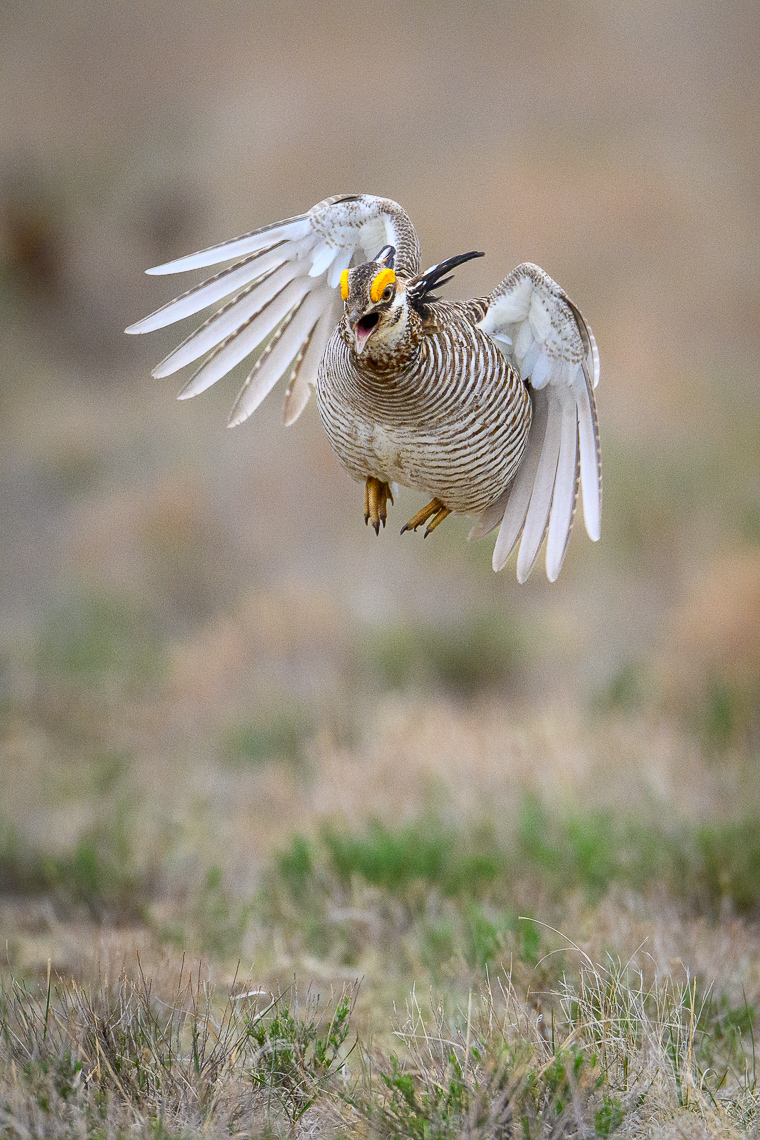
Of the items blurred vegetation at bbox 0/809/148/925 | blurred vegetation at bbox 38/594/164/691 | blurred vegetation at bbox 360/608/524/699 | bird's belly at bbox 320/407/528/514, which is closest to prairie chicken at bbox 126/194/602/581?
bird's belly at bbox 320/407/528/514

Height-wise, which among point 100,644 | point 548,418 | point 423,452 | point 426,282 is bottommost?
point 100,644

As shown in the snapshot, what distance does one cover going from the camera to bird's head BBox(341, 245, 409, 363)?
2832 millimetres

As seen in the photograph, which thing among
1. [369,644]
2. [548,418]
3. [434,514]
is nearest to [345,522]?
[369,644]

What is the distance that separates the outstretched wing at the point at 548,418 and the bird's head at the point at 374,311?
56 centimetres

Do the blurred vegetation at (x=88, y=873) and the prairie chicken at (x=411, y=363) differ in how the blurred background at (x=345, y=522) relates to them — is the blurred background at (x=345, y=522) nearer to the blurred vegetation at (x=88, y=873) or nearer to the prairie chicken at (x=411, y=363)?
the blurred vegetation at (x=88, y=873)

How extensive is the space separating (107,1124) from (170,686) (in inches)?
391

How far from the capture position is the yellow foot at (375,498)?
10.8ft

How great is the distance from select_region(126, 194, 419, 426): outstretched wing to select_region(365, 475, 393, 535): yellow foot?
1.22 ft

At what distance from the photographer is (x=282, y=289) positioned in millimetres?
3570

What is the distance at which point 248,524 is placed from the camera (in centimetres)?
1745

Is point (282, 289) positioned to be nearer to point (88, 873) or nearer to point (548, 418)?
point (548, 418)

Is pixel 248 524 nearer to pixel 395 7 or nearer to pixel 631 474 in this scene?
pixel 631 474

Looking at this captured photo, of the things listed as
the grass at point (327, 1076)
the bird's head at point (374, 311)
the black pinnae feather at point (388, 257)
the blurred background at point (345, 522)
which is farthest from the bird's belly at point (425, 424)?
the blurred background at point (345, 522)

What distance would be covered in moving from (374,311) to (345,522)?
1439cm
